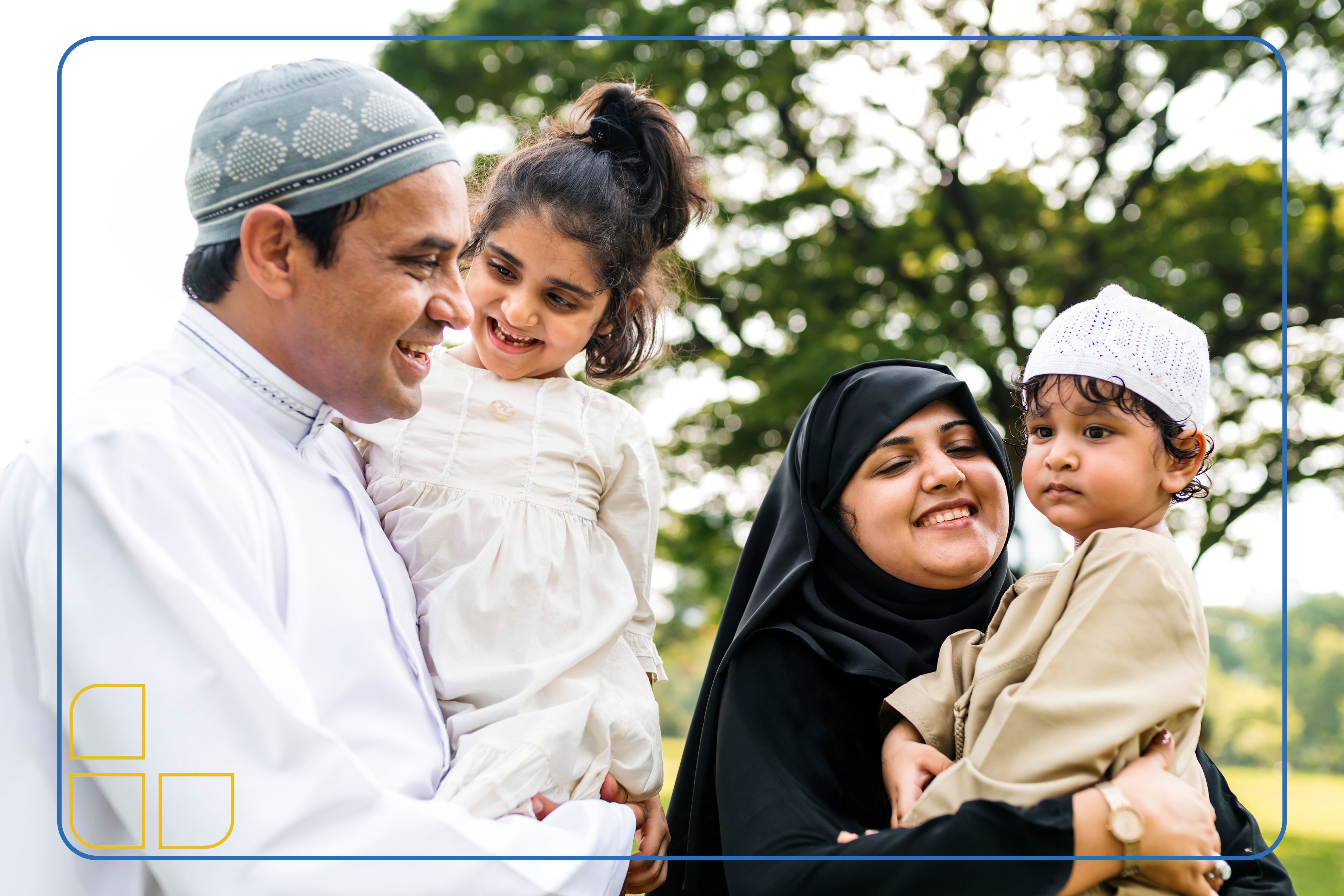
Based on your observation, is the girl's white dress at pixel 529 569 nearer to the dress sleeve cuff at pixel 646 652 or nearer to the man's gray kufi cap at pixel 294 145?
the dress sleeve cuff at pixel 646 652

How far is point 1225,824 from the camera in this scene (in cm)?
226

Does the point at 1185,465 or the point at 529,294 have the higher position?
the point at 529,294

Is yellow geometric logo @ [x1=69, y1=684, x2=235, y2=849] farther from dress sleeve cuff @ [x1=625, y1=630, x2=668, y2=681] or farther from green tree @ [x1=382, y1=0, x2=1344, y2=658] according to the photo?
green tree @ [x1=382, y1=0, x2=1344, y2=658]

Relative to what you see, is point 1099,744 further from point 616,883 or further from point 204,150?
point 204,150

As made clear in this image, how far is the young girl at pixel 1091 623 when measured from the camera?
74.6 inches

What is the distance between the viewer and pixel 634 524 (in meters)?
2.64

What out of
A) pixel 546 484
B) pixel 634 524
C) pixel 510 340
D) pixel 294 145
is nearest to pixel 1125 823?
pixel 634 524

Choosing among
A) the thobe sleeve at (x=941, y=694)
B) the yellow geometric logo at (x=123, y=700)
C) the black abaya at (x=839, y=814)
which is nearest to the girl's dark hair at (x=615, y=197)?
the black abaya at (x=839, y=814)

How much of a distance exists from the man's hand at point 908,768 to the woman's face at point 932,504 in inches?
16.0

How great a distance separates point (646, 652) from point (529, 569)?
461 mm

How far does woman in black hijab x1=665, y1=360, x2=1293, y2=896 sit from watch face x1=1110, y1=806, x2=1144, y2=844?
65 mm

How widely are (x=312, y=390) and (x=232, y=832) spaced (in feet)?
2.99

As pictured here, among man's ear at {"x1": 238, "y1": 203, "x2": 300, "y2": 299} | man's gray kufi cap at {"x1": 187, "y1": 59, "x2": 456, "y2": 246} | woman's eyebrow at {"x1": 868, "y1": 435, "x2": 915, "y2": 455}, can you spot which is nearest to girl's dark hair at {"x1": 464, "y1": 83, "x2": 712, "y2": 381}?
man's gray kufi cap at {"x1": 187, "y1": 59, "x2": 456, "y2": 246}

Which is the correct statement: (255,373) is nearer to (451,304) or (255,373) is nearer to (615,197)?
(451,304)
